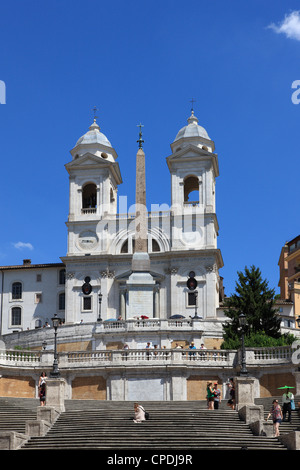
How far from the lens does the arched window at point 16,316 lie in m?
87.4

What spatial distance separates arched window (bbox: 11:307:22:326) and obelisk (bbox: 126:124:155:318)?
21620 mm

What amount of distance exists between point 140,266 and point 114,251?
49.7 ft

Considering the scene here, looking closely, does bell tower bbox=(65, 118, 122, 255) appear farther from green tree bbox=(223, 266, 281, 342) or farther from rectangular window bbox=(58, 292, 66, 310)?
green tree bbox=(223, 266, 281, 342)

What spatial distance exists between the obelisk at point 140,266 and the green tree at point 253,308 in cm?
767

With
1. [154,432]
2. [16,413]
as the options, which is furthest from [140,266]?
Answer: [154,432]

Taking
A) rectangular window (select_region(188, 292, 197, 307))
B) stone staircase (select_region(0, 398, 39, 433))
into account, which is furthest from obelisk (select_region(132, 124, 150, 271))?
stone staircase (select_region(0, 398, 39, 433))

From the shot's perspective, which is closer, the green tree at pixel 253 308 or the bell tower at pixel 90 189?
the green tree at pixel 253 308

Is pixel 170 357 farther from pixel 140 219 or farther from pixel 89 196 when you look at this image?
pixel 89 196

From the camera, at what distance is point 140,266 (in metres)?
69.9

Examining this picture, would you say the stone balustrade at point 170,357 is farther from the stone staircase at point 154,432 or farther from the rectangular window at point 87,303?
the rectangular window at point 87,303

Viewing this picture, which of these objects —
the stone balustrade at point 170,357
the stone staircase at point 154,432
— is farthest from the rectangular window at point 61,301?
the stone staircase at point 154,432

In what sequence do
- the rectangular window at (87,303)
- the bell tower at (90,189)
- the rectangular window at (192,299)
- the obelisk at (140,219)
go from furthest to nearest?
the bell tower at (90,189)
the rectangular window at (87,303)
the rectangular window at (192,299)
the obelisk at (140,219)

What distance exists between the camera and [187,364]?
42906 millimetres
